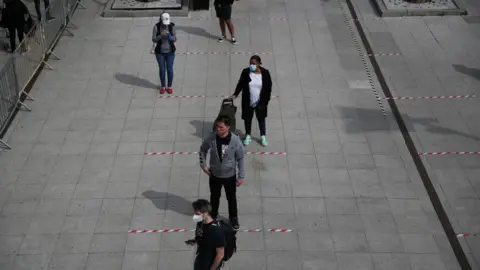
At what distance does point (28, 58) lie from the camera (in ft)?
40.7

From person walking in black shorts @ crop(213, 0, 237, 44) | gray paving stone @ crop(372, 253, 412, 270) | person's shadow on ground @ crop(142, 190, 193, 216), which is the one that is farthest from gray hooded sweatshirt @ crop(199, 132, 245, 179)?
person walking in black shorts @ crop(213, 0, 237, 44)

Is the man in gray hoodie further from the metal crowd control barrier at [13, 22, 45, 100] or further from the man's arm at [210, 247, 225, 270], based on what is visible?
the metal crowd control barrier at [13, 22, 45, 100]

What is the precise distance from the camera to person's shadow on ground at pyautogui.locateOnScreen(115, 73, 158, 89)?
12781 mm

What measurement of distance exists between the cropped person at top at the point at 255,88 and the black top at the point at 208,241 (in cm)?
380

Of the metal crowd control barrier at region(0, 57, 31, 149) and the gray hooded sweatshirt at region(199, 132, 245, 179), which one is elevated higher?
the gray hooded sweatshirt at region(199, 132, 245, 179)

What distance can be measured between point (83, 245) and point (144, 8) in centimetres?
841

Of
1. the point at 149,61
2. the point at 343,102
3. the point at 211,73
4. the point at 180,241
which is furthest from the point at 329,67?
the point at 180,241

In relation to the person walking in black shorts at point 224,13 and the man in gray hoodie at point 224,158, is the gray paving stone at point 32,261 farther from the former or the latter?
the person walking in black shorts at point 224,13

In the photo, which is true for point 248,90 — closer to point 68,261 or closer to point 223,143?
point 223,143

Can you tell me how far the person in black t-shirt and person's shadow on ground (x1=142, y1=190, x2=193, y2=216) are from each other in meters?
2.62

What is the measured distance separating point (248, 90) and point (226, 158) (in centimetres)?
235

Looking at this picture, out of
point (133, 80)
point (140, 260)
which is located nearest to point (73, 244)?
point (140, 260)

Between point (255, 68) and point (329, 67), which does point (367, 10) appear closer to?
point (329, 67)

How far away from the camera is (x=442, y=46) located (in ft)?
47.3
